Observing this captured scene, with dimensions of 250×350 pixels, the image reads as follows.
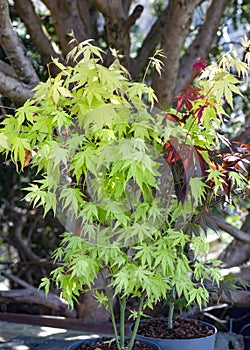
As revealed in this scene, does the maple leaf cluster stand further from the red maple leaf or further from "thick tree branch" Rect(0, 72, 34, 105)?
"thick tree branch" Rect(0, 72, 34, 105)

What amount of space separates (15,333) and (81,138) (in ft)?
6.00

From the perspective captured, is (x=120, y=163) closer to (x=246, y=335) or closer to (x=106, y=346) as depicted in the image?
(x=106, y=346)

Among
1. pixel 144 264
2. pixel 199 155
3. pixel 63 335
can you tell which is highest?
pixel 199 155

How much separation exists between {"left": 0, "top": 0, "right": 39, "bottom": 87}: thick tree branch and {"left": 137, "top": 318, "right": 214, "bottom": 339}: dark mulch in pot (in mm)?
1343

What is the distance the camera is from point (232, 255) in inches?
143

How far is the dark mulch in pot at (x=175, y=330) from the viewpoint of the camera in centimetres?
223

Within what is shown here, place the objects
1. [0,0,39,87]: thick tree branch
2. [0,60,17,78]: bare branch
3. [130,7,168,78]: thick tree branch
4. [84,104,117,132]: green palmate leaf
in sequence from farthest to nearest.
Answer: [130,7,168,78]: thick tree branch
[0,60,17,78]: bare branch
[0,0,39,87]: thick tree branch
[84,104,117,132]: green palmate leaf

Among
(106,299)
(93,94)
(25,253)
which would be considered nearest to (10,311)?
(25,253)

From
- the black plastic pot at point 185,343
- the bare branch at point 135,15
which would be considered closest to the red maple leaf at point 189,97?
the black plastic pot at point 185,343

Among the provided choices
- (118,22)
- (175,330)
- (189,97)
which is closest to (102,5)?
(118,22)

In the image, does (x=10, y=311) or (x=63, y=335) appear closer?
(x=63, y=335)

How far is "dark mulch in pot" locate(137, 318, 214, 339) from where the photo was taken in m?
2.23

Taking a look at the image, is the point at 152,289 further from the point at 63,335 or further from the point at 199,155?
the point at 63,335

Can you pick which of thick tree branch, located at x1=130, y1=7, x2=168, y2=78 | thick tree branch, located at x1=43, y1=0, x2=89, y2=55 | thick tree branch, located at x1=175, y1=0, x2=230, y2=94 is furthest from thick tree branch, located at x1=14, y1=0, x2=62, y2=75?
thick tree branch, located at x1=175, y1=0, x2=230, y2=94
